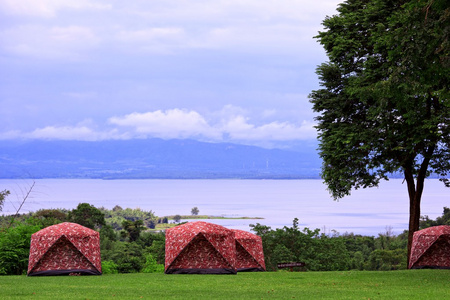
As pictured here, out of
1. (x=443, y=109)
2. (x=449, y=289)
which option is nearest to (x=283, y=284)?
(x=449, y=289)

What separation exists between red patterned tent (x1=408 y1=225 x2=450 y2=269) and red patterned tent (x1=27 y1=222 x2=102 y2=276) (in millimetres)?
14890

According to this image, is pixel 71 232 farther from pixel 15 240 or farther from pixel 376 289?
pixel 376 289

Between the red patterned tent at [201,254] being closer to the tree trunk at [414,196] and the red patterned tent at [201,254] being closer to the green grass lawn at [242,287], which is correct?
the green grass lawn at [242,287]

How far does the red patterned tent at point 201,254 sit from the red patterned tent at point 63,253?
336 cm

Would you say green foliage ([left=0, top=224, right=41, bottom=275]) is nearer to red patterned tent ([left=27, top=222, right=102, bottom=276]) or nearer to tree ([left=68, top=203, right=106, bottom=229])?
red patterned tent ([left=27, top=222, right=102, bottom=276])

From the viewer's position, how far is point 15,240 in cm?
2955

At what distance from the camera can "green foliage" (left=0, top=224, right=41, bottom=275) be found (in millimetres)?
29094

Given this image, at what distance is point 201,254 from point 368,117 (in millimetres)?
9432

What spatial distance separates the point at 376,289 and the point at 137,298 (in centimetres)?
728

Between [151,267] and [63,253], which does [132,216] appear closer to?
[151,267]

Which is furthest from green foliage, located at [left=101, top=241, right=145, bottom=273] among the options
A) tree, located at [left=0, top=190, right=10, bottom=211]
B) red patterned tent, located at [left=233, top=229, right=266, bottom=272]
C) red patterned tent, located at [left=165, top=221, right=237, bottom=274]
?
red patterned tent, located at [left=165, top=221, right=237, bottom=274]

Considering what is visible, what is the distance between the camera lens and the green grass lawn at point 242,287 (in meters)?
16.0

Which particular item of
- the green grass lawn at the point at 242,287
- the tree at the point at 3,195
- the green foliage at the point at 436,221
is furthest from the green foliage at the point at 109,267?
the green foliage at the point at 436,221

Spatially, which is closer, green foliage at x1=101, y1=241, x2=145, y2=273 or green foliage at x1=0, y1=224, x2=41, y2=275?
green foliage at x1=0, y1=224, x2=41, y2=275
